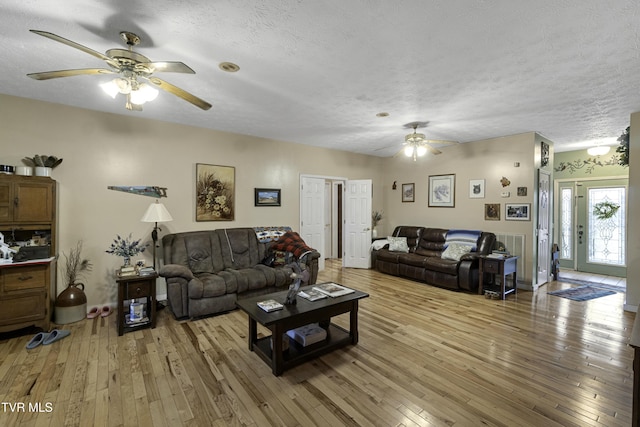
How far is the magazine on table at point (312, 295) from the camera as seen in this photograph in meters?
2.85

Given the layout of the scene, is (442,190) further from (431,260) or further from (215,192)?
(215,192)

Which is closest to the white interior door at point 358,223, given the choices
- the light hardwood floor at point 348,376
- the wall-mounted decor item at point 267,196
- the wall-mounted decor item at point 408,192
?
the wall-mounted decor item at point 408,192

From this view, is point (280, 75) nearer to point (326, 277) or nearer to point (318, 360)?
point (318, 360)

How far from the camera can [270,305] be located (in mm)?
2643

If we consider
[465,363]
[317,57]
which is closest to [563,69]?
[317,57]

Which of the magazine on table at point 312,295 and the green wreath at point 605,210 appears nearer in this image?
the magazine on table at point 312,295

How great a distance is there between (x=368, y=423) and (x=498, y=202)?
4731mm

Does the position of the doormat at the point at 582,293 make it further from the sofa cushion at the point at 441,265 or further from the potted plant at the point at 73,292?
the potted plant at the point at 73,292

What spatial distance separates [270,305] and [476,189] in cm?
467

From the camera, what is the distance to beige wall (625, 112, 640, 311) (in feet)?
12.5

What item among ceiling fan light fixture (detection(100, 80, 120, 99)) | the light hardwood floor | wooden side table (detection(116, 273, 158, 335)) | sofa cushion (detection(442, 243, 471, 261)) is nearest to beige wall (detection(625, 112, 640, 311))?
the light hardwood floor

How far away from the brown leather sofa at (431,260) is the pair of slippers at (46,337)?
4.98 metres

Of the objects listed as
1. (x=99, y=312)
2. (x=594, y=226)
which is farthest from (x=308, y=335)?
(x=594, y=226)

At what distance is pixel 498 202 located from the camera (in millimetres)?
5285
